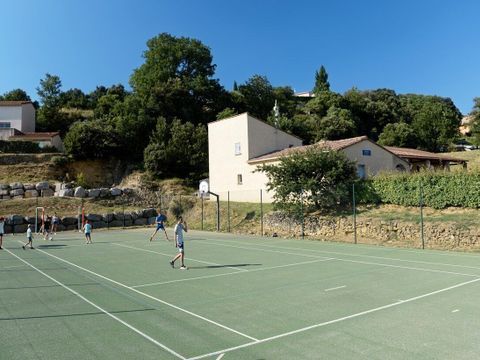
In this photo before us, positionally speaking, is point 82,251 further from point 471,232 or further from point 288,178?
point 471,232

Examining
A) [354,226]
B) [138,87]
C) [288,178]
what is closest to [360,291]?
[354,226]

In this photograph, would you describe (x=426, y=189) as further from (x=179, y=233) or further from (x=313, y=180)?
(x=179, y=233)

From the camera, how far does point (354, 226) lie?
22.1 meters

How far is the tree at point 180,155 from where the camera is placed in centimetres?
4662

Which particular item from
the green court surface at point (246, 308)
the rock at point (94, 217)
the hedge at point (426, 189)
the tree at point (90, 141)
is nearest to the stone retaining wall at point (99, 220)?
the rock at point (94, 217)

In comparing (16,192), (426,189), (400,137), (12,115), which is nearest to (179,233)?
(426,189)

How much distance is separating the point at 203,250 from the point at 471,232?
11.5m

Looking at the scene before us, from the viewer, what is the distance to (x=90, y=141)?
47.8 meters

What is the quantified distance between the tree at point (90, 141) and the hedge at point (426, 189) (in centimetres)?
3278

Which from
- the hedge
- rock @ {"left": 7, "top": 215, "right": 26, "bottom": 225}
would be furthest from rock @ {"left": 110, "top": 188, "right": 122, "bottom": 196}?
the hedge

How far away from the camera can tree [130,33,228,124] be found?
56.0m

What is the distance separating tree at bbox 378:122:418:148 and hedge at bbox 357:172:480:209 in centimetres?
3577

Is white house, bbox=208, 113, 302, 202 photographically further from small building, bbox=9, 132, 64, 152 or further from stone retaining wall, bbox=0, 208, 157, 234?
small building, bbox=9, 132, 64, 152

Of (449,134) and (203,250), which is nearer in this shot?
(203,250)
